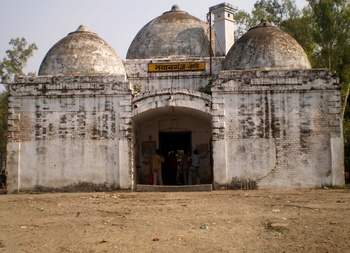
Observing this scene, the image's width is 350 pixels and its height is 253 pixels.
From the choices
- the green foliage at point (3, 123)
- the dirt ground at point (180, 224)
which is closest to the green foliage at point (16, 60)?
the green foliage at point (3, 123)

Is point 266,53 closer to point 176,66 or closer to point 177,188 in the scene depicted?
point 176,66

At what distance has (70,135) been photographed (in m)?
15.0

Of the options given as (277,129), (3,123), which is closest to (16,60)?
(3,123)

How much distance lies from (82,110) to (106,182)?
2587mm

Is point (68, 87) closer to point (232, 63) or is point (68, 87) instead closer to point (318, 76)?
point (232, 63)

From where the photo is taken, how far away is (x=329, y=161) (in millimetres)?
14695

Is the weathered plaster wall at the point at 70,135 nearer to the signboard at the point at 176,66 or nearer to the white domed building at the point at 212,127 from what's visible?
the white domed building at the point at 212,127

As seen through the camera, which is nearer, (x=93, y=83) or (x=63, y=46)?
(x=93, y=83)

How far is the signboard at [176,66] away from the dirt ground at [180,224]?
22.1 ft

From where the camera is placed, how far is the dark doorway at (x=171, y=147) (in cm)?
1888

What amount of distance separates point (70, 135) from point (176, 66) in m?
5.20

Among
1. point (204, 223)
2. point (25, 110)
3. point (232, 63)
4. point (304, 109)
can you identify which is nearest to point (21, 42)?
point (25, 110)

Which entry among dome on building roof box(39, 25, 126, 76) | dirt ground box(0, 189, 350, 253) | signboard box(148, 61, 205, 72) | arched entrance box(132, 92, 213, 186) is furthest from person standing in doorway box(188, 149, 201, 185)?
dirt ground box(0, 189, 350, 253)

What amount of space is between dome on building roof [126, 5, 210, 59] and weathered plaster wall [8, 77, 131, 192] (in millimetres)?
4569
